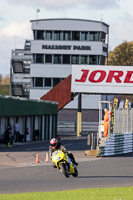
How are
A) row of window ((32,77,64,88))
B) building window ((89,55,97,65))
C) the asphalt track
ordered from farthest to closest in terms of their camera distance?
1. building window ((89,55,97,65))
2. row of window ((32,77,64,88))
3. the asphalt track

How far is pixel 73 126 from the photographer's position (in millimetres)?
82250

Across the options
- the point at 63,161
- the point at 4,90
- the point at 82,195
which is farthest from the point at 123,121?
the point at 4,90

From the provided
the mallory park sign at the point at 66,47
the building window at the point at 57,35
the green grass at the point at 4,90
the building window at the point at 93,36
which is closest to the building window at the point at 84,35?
the building window at the point at 93,36

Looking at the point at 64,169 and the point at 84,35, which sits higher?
the point at 84,35

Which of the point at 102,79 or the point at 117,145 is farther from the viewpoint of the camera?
the point at 102,79

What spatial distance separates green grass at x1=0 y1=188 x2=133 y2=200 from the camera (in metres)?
14.9

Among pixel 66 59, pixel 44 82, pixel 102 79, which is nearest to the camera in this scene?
pixel 102 79

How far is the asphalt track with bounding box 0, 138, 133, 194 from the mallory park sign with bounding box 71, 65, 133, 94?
32191 mm

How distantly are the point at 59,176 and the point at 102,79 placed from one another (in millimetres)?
40893

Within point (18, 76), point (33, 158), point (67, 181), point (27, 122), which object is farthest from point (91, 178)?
point (18, 76)

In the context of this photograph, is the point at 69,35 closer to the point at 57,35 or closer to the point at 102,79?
the point at 57,35

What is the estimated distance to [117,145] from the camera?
3400 cm

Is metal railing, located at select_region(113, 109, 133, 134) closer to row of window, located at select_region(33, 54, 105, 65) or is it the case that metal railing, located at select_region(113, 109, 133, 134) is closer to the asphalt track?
the asphalt track

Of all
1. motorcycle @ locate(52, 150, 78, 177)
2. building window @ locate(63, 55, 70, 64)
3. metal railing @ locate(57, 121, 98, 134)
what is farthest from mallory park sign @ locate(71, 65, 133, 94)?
motorcycle @ locate(52, 150, 78, 177)
